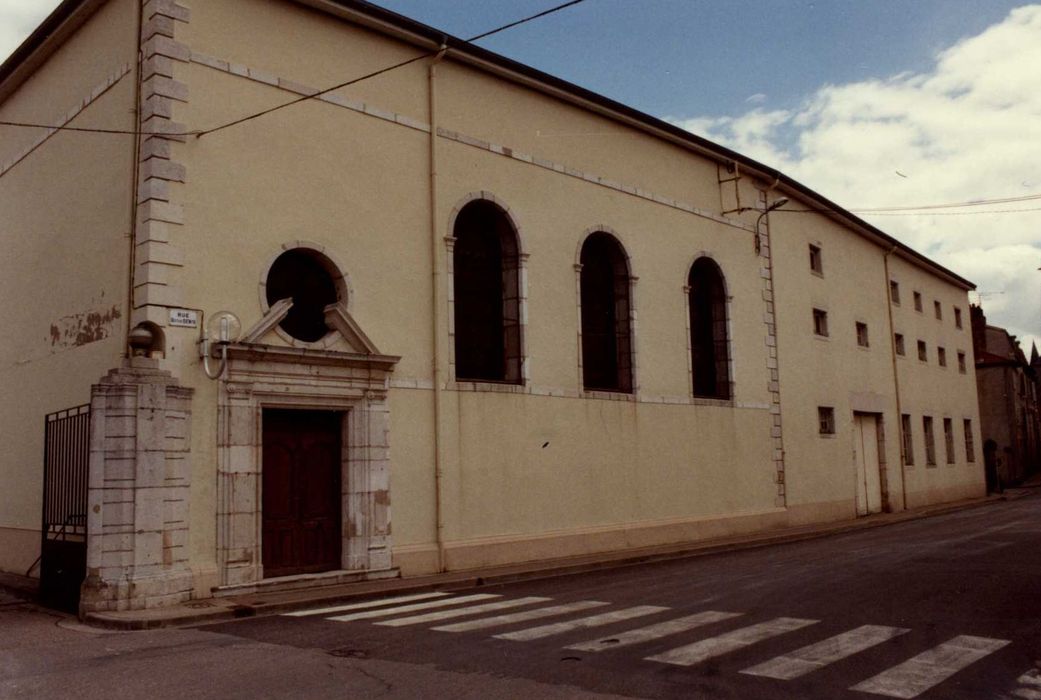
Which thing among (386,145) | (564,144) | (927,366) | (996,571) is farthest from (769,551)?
(927,366)

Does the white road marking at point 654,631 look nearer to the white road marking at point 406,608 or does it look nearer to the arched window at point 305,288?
the white road marking at point 406,608

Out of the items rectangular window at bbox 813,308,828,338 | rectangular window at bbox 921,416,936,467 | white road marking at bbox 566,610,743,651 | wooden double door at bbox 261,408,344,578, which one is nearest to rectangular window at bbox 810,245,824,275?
rectangular window at bbox 813,308,828,338

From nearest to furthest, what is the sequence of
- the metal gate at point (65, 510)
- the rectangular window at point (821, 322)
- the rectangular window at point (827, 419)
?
the metal gate at point (65, 510)
the rectangular window at point (827, 419)
the rectangular window at point (821, 322)

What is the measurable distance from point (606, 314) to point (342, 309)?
6.90m

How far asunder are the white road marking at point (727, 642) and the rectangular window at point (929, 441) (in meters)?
24.8

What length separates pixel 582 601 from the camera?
10.5m

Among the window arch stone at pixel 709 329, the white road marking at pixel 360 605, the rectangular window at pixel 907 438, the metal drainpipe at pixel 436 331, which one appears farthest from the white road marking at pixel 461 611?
the rectangular window at pixel 907 438

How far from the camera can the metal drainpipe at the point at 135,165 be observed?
11.5 metres

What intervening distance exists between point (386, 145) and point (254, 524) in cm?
607

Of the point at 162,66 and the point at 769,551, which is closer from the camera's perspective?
the point at 162,66

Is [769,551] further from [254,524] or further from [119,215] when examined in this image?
[119,215]

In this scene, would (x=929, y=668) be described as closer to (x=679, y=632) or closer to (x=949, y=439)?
(x=679, y=632)

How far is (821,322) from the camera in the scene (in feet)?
82.9

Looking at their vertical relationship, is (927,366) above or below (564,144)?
below
